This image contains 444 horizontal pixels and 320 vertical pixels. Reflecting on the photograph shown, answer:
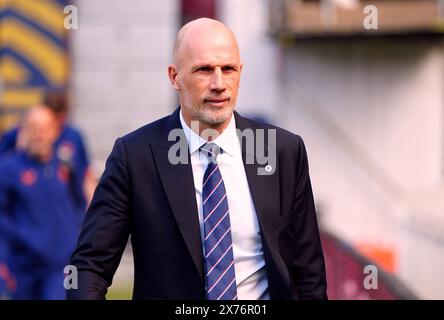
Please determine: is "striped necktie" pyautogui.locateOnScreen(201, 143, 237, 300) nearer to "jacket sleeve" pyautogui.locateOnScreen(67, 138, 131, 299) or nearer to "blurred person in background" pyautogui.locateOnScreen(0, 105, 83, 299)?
"jacket sleeve" pyautogui.locateOnScreen(67, 138, 131, 299)

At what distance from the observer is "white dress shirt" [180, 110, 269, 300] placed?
Result: 3.82 metres

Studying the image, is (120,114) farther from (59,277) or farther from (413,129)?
(59,277)

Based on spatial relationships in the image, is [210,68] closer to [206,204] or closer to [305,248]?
[206,204]

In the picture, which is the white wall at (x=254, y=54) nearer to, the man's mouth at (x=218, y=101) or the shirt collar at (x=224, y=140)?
the shirt collar at (x=224, y=140)

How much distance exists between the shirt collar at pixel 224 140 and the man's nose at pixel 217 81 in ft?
0.63

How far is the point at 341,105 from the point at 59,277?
10.6 m

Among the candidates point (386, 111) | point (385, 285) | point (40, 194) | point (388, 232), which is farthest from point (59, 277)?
point (386, 111)

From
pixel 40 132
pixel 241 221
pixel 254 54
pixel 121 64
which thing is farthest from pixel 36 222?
pixel 254 54

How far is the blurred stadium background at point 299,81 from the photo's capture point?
17.6m

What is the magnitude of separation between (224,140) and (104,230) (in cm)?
47

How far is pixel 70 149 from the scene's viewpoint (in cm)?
901

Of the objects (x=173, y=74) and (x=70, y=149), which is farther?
(x=70, y=149)

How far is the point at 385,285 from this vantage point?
566 cm

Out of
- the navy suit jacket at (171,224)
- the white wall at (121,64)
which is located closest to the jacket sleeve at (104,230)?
the navy suit jacket at (171,224)
